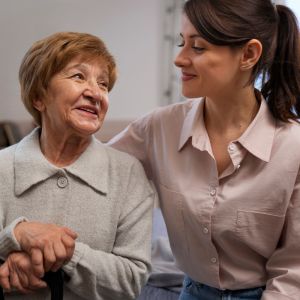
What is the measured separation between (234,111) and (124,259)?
56 centimetres

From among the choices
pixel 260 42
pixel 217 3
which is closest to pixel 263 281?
pixel 260 42

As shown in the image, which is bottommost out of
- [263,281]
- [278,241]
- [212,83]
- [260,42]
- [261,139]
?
[263,281]

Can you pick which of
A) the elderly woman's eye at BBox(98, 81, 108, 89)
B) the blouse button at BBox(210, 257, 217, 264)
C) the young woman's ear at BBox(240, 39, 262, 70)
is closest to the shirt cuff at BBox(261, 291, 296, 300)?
the blouse button at BBox(210, 257, 217, 264)

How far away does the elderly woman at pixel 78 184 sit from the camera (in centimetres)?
112

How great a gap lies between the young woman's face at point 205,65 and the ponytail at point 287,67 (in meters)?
0.15

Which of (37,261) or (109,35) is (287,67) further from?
(109,35)

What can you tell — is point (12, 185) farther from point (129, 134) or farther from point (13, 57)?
point (13, 57)

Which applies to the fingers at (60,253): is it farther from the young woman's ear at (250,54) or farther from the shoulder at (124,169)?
the young woman's ear at (250,54)

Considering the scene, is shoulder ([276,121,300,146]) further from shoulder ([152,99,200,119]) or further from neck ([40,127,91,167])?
neck ([40,127,91,167])

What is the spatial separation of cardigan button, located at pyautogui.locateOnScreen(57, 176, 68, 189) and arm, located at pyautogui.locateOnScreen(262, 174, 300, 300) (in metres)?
0.64

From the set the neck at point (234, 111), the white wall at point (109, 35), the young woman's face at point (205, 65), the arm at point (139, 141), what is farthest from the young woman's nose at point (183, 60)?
the white wall at point (109, 35)

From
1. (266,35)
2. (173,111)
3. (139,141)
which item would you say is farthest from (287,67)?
(139,141)

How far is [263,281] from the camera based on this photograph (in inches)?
53.6

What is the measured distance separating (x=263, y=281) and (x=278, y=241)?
0.15 meters
